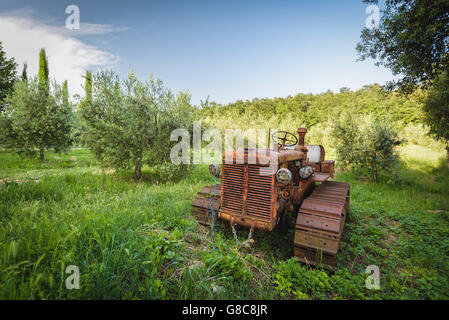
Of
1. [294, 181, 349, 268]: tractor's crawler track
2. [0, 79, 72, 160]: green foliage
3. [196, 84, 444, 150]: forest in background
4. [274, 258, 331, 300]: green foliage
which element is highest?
[196, 84, 444, 150]: forest in background

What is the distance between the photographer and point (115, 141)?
6.50 metres

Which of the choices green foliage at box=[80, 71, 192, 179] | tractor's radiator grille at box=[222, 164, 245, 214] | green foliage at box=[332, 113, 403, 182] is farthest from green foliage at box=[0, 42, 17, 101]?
green foliage at box=[332, 113, 403, 182]

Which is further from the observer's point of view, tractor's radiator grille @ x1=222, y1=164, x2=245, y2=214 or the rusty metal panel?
tractor's radiator grille @ x1=222, y1=164, x2=245, y2=214

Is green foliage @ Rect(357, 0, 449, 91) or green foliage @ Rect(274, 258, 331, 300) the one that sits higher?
green foliage @ Rect(357, 0, 449, 91)

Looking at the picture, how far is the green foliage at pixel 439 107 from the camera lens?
20.1 feet

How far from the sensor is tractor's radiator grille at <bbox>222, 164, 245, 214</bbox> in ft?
9.58

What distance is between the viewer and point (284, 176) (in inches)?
99.8

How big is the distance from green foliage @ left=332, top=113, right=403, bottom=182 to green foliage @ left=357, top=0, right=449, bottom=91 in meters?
2.31

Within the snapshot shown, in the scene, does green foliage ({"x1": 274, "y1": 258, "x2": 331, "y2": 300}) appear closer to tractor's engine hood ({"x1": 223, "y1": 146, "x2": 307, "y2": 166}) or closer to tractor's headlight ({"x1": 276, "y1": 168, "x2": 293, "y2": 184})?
tractor's headlight ({"x1": 276, "y1": 168, "x2": 293, "y2": 184})

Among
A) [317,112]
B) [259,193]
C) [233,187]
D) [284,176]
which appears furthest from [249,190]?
[317,112]

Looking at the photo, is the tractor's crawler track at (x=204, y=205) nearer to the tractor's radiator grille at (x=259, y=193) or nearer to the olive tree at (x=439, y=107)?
the tractor's radiator grille at (x=259, y=193)

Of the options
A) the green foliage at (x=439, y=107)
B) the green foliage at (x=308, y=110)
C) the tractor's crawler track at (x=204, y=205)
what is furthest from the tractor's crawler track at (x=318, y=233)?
the green foliage at (x=308, y=110)
